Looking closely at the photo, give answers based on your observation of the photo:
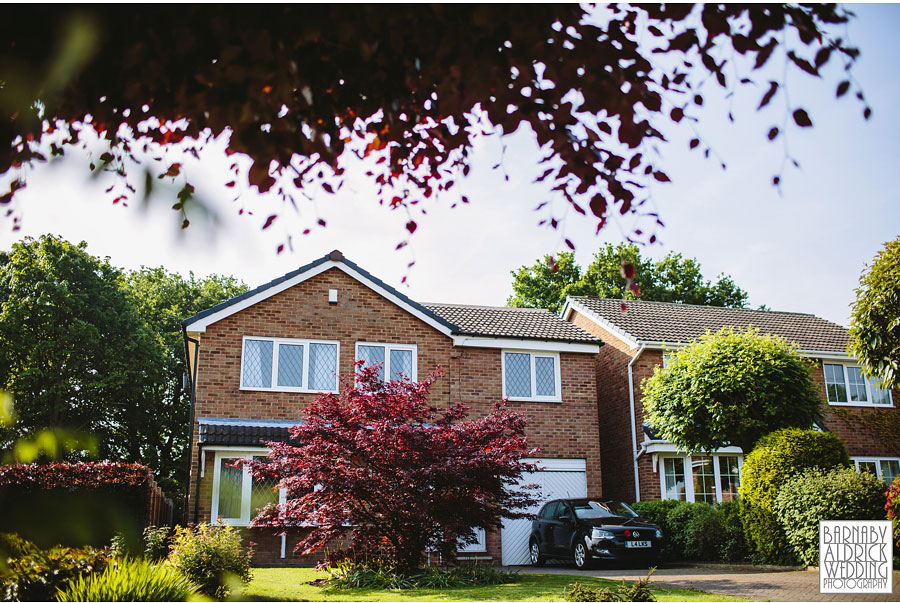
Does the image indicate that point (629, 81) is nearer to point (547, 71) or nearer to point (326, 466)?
point (547, 71)

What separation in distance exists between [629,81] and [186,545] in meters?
9.08

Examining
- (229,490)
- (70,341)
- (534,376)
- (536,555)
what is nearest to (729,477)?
(534,376)

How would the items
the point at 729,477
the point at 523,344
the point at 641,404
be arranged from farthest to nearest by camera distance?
the point at 641,404 → the point at 729,477 → the point at 523,344

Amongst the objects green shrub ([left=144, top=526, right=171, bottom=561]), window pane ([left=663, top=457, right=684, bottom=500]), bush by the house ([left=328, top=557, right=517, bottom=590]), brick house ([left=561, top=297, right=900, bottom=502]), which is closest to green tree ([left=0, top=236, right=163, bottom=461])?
green shrub ([left=144, top=526, right=171, bottom=561])

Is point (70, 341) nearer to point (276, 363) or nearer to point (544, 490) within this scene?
point (276, 363)

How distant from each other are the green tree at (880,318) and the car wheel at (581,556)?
681 centimetres

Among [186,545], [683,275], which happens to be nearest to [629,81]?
[186,545]

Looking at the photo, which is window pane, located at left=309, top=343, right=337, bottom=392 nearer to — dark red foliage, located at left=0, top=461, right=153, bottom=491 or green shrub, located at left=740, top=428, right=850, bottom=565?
dark red foliage, located at left=0, top=461, right=153, bottom=491

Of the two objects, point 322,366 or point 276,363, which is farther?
point 322,366

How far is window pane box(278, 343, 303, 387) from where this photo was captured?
759 inches

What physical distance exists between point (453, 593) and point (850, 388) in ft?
65.5

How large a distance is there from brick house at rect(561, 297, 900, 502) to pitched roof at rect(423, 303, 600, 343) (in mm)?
1933

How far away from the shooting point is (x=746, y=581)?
12539 mm

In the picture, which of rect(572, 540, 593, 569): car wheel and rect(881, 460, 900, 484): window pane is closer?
rect(572, 540, 593, 569): car wheel
